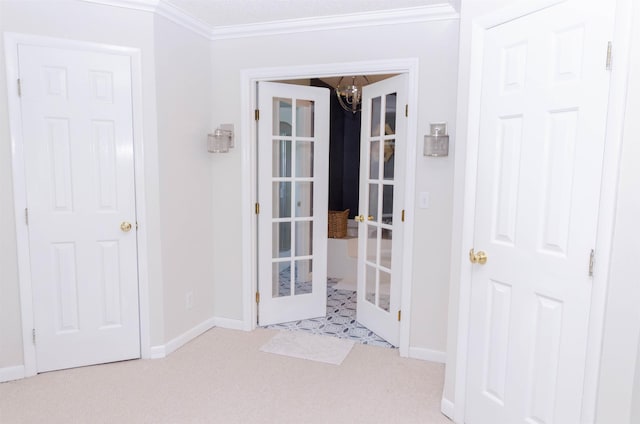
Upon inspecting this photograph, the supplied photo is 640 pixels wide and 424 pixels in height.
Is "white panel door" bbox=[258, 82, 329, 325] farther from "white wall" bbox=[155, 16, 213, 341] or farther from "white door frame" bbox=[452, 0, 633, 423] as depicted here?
"white door frame" bbox=[452, 0, 633, 423]

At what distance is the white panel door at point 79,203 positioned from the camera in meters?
2.65

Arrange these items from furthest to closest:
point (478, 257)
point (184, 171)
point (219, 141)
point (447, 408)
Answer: point (219, 141), point (184, 171), point (447, 408), point (478, 257)

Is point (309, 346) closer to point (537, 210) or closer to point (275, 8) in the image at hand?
point (537, 210)

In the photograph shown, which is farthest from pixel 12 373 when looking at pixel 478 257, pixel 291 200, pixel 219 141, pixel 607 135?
pixel 607 135

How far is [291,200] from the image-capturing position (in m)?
3.71

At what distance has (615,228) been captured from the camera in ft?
5.18

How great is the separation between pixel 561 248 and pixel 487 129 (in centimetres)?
Result: 66

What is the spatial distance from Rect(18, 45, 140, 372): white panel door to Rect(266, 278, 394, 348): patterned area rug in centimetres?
136

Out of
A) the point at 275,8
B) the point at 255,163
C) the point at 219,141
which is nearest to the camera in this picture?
the point at 275,8

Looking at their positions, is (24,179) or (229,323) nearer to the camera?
(24,179)

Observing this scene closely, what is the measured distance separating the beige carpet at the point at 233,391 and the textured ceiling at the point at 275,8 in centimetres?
250

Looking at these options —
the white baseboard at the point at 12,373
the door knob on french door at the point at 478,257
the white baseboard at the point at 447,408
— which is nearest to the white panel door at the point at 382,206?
the white baseboard at the point at 447,408

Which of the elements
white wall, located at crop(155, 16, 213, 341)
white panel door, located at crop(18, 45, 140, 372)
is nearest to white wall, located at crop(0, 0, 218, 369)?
white wall, located at crop(155, 16, 213, 341)

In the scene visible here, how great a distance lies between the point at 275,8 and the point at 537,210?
7.15 feet
